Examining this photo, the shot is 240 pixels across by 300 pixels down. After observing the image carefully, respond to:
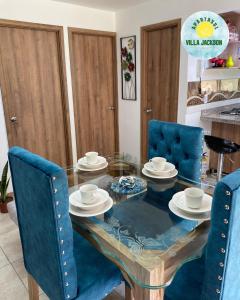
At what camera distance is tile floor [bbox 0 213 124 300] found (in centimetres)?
178

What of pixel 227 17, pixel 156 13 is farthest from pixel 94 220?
pixel 227 17

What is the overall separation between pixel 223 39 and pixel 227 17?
1.51m

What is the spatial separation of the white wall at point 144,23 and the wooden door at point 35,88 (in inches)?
39.1

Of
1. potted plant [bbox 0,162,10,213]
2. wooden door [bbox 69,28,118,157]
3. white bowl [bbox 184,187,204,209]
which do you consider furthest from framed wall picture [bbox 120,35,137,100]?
white bowl [bbox 184,187,204,209]

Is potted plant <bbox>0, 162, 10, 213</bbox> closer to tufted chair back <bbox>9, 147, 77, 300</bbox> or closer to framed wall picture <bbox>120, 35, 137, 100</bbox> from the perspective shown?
tufted chair back <bbox>9, 147, 77, 300</bbox>

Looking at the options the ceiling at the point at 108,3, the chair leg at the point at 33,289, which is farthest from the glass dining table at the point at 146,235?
the ceiling at the point at 108,3

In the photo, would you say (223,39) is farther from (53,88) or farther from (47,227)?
(53,88)

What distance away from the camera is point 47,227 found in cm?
108

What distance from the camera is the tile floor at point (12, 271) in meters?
1.78

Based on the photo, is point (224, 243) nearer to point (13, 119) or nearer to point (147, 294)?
point (147, 294)

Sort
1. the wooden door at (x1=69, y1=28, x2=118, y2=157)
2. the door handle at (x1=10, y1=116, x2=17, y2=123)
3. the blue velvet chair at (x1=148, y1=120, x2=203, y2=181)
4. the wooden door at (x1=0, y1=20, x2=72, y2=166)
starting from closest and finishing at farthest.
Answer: the blue velvet chair at (x1=148, y1=120, x2=203, y2=181) < the wooden door at (x1=0, y1=20, x2=72, y2=166) < the door handle at (x1=10, y1=116, x2=17, y2=123) < the wooden door at (x1=69, y1=28, x2=118, y2=157)

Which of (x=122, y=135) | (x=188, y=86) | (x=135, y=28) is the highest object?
(x=135, y=28)

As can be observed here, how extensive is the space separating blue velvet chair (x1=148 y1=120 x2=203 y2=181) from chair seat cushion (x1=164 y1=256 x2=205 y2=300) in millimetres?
802

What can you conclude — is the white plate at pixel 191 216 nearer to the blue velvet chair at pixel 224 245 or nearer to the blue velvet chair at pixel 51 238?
the blue velvet chair at pixel 224 245
